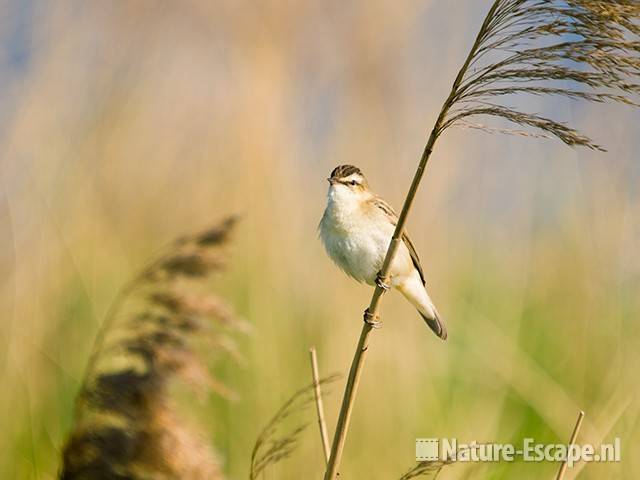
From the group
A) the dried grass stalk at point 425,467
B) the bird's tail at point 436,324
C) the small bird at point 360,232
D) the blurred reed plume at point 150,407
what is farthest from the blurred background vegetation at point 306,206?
the blurred reed plume at point 150,407

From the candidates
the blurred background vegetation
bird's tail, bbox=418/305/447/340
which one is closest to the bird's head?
the blurred background vegetation

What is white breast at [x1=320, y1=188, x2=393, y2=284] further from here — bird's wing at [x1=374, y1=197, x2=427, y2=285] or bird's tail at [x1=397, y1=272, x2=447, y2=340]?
bird's tail at [x1=397, y1=272, x2=447, y2=340]

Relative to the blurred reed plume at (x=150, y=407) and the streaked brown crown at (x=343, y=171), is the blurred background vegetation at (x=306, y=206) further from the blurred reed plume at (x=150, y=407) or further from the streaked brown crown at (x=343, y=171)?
the blurred reed plume at (x=150, y=407)

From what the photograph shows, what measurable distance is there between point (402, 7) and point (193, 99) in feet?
3.67

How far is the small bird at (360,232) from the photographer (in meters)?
3.28

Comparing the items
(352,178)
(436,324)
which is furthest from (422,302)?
(352,178)

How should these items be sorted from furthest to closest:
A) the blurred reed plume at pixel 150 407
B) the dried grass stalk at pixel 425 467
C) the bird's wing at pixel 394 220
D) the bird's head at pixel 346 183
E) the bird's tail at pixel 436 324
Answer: the bird's tail at pixel 436 324 → the bird's wing at pixel 394 220 → the bird's head at pixel 346 183 → the dried grass stalk at pixel 425 467 → the blurred reed plume at pixel 150 407

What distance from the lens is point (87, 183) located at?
357cm

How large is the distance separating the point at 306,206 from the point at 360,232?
57cm

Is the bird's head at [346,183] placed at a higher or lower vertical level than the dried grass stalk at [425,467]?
higher

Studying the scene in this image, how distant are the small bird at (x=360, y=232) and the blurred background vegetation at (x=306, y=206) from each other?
0.72ft

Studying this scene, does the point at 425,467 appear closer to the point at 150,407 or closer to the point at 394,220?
the point at 150,407

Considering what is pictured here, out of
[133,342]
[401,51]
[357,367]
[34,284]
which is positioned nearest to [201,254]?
[133,342]

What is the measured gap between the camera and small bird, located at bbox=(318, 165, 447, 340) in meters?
3.28
